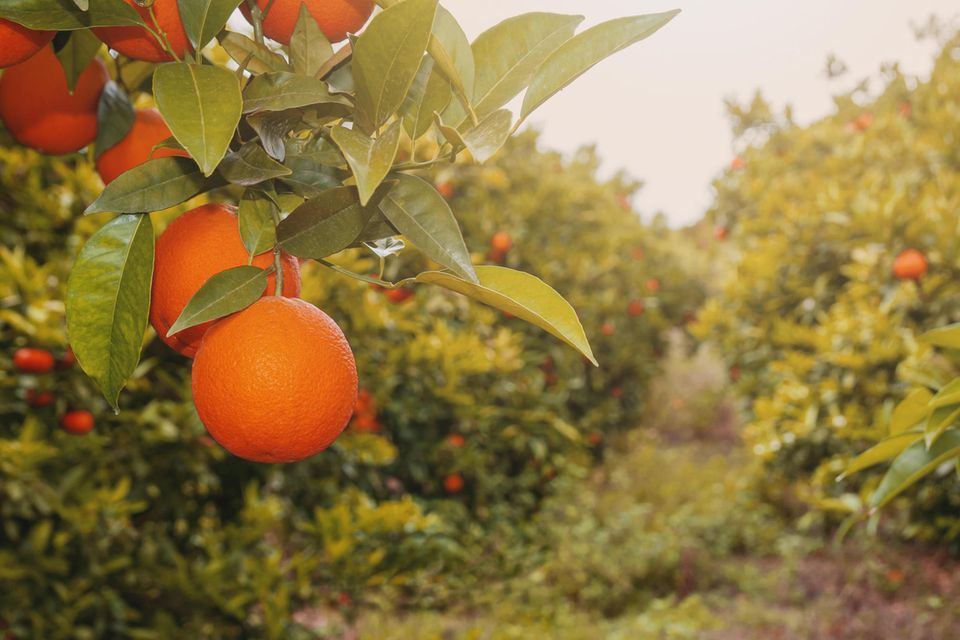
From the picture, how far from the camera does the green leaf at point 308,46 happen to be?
1.65 feet

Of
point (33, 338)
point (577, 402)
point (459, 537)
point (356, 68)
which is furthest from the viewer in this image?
point (577, 402)

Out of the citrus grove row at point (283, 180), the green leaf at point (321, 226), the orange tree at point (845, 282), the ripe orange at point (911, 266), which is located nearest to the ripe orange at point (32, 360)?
the citrus grove row at point (283, 180)

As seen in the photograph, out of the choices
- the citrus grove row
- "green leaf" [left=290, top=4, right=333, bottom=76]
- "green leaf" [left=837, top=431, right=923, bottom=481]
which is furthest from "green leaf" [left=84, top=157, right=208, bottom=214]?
"green leaf" [left=837, top=431, right=923, bottom=481]

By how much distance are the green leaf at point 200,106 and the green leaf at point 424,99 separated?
4.3 inches

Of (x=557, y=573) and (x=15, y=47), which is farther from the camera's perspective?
(x=557, y=573)

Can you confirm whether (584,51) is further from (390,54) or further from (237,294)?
(237,294)

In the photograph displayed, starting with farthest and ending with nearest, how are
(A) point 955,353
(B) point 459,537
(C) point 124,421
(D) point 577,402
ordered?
(D) point 577,402 → (B) point 459,537 → (C) point 124,421 → (A) point 955,353

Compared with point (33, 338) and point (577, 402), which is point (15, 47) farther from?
point (577, 402)

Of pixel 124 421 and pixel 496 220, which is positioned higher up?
pixel 496 220

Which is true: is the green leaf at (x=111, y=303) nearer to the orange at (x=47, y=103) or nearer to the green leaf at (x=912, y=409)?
the orange at (x=47, y=103)

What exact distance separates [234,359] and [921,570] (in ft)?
13.9

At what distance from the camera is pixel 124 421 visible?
1588mm

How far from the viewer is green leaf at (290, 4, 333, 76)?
0.50m

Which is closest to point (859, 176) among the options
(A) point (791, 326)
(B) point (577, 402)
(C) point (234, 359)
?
(A) point (791, 326)
